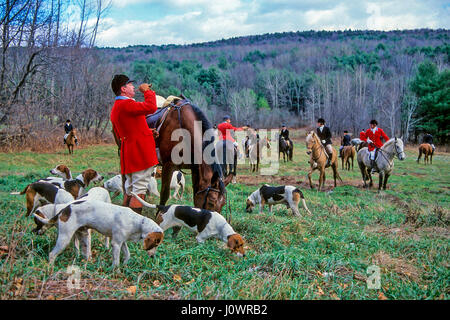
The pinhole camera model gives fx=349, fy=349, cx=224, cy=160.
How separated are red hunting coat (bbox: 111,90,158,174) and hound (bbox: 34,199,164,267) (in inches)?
34.1

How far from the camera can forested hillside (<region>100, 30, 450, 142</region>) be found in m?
39.0

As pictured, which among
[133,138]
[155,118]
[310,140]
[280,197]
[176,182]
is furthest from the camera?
[310,140]

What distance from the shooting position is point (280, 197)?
7.58 meters

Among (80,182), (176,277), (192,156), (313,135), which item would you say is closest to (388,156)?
(313,135)

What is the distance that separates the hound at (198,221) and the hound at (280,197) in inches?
115

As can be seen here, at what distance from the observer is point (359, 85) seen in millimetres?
58062

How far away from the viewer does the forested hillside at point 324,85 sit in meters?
39.0

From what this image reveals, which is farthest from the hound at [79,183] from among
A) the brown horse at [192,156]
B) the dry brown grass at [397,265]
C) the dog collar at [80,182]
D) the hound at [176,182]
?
the dry brown grass at [397,265]

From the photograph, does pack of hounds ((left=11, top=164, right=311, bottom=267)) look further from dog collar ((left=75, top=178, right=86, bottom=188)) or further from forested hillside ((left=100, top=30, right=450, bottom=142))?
forested hillside ((left=100, top=30, right=450, bottom=142))

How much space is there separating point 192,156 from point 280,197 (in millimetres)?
2712

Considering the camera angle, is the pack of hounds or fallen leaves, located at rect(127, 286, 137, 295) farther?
the pack of hounds

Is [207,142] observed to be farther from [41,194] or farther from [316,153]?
[316,153]

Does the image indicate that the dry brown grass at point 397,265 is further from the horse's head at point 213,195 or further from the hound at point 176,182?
the hound at point 176,182

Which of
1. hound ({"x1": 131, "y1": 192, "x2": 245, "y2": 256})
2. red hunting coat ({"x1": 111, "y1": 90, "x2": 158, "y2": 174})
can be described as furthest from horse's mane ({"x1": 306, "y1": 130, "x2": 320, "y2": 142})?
red hunting coat ({"x1": 111, "y1": 90, "x2": 158, "y2": 174})
